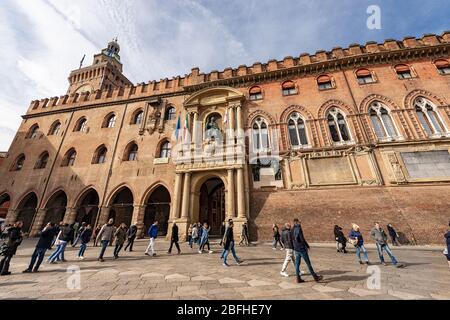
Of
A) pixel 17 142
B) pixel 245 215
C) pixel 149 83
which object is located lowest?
pixel 245 215

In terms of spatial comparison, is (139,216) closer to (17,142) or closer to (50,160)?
(50,160)

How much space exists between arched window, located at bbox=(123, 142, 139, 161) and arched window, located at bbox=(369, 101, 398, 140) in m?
20.1

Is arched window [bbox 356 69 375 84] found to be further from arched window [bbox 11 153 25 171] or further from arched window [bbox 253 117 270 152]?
arched window [bbox 11 153 25 171]

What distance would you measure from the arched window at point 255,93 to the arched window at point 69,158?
18340 mm

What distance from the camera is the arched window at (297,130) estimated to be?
49.0 ft

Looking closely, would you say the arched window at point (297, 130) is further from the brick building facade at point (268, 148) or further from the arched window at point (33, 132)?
the arched window at point (33, 132)

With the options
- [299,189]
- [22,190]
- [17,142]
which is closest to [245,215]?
[299,189]

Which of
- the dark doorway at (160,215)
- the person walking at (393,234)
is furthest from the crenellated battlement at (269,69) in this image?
the person walking at (393,234)

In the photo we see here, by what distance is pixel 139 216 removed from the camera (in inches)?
596

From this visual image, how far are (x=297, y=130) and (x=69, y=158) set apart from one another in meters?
22.4

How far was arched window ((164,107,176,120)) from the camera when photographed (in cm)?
1873

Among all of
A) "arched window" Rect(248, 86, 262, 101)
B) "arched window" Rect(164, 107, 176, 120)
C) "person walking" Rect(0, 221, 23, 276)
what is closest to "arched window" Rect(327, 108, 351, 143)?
"arched window" Rect(248, 86, 262, 101)

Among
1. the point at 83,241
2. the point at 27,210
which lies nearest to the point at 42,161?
the point at 27,210
